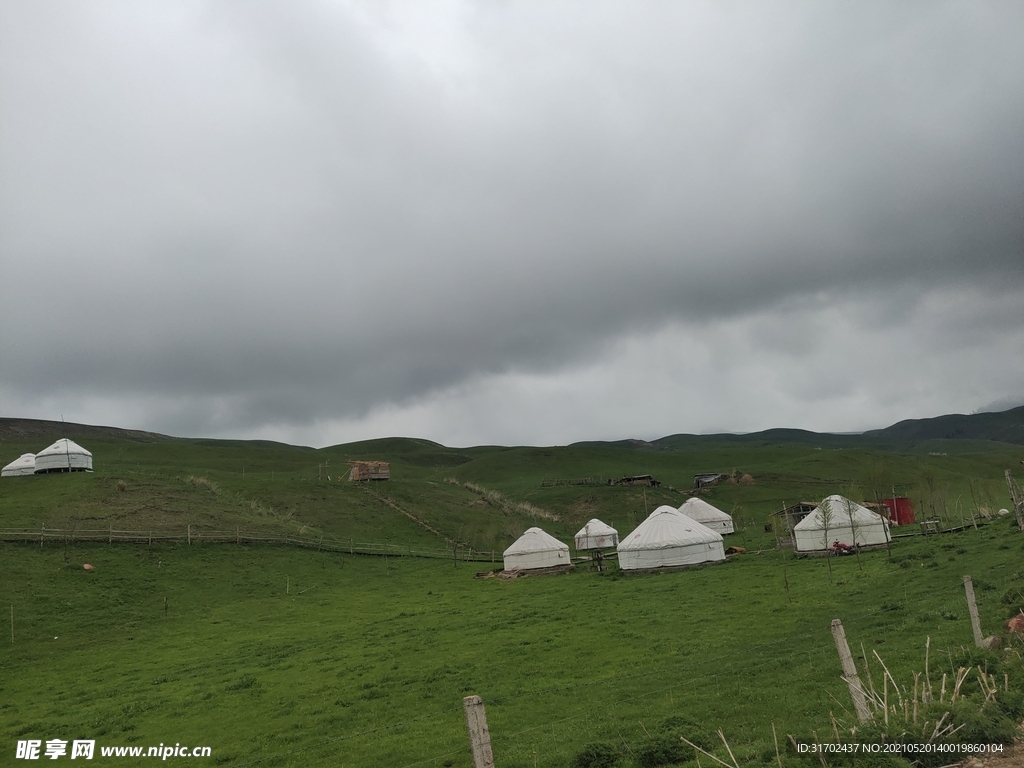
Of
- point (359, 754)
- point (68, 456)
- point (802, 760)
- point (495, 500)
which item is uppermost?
point (68, 456)

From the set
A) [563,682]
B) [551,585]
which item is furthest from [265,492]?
[563,682]

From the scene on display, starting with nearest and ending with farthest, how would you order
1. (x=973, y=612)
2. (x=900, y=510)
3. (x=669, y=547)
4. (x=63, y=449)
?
(x=973, y=612) → (x=669, y=547) → (x=900, y=510) → (x=63, y=449)

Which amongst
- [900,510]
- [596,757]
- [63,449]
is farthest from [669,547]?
[63,449]

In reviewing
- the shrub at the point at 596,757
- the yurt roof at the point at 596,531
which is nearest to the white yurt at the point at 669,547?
the yurt roof at the point at 596,531

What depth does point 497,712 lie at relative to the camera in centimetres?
1670

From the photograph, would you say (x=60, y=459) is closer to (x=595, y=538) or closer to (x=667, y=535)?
(x=595, y=538)

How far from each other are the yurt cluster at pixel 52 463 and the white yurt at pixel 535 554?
5476 cm

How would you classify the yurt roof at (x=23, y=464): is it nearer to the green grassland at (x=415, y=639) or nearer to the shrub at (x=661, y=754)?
the green grassland at (x=415, y=639)

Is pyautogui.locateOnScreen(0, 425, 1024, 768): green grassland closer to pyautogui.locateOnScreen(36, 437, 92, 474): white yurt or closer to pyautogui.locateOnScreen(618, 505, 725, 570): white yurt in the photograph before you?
pyautogui.locateOnScreen(618, 505, 725, 570): white yurt

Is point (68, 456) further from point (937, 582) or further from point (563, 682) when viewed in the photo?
point (937, 582)

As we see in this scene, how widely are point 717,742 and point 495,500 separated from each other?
82.1m

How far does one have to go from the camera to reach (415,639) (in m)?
27.7

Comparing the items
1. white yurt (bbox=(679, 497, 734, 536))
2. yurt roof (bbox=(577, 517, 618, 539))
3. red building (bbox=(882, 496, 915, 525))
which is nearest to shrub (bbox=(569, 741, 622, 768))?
yurt roof (bbox=(577, 517, 618, 539))

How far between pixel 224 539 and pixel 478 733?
49399 mm
